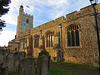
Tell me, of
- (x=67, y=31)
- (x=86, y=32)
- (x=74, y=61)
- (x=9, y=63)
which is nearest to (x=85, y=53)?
(x=74, y=61)

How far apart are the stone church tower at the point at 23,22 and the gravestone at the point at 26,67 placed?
2918cm

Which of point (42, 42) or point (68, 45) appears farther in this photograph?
point (42, 42)

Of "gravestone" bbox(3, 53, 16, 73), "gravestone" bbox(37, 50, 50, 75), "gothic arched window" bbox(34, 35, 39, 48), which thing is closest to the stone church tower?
"gothic arched window" bbox(34, 35, 39, 48)

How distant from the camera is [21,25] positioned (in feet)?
104

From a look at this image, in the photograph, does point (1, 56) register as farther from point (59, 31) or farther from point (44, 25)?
point (44, 25)

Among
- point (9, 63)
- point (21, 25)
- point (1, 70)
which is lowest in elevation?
point (9, 63)

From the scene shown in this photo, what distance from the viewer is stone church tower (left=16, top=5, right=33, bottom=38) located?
31.0m

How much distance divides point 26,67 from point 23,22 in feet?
106

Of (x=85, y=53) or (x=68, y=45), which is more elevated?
(x=68, y=45)

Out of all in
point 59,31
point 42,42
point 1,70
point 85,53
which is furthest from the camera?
point 42,42

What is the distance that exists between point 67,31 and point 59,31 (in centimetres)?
140

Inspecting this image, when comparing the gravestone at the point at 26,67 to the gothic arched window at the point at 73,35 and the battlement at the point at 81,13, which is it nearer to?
the gothic arched window at the point at 73,35

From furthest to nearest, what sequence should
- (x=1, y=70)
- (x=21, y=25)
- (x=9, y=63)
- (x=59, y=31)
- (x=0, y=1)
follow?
1. (x=21, y=25)
2. (x=59, y=31)
3. (x=0, y=1)
4. (x=9, y=63)
5. (x=1, y=70)

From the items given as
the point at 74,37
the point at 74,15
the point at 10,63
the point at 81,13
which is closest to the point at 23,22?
the point at 74,15
